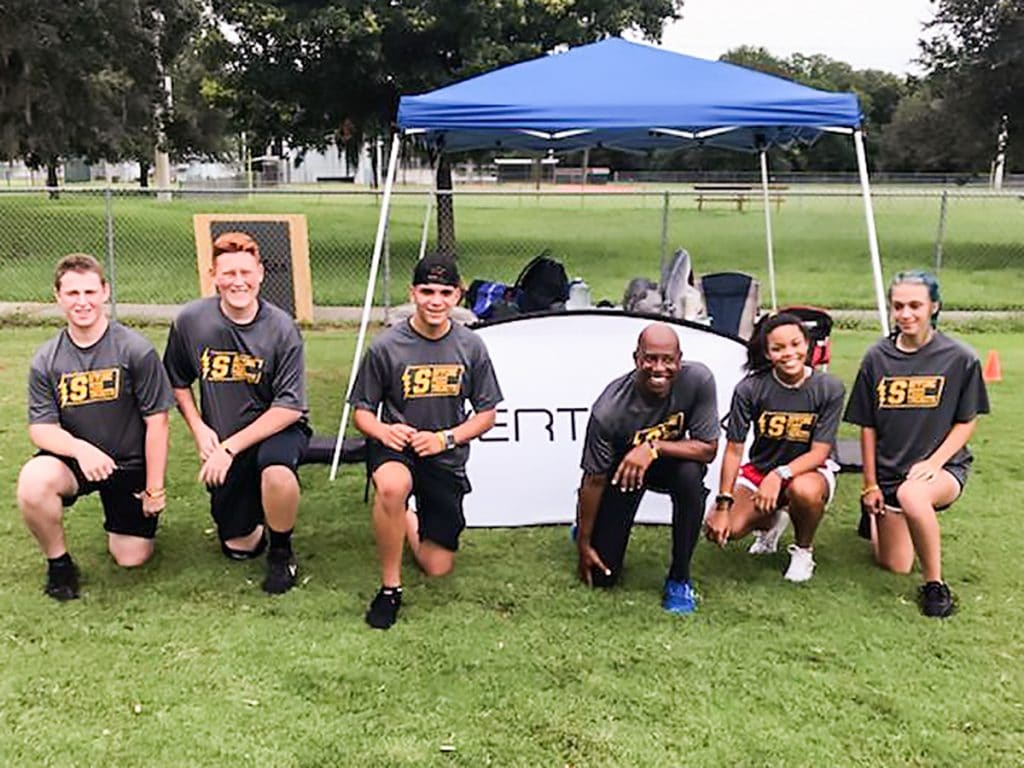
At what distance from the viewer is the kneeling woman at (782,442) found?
12.1 feet

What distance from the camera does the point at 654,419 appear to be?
3.55 metres

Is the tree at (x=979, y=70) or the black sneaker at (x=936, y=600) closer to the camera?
the black sneaker at (x=936, y=600)

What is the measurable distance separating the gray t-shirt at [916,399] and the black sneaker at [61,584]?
3.06 m

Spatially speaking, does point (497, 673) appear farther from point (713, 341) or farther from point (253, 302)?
point (713, 341)

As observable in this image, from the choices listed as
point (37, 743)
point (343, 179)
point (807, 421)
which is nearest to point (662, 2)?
point (807, 421)

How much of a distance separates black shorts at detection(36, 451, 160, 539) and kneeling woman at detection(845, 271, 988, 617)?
280cm

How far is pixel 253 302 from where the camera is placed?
3.64 meters

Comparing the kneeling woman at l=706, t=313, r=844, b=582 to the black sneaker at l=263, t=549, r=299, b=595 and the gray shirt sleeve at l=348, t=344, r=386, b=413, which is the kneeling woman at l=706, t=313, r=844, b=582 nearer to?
the gray shirt sleeve at l=348, t=344, r=386, b=413

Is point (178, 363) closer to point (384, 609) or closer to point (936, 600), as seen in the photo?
point (384, 609)

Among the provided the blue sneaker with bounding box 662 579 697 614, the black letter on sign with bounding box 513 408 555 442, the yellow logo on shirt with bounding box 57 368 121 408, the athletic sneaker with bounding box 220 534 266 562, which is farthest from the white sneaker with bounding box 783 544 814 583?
the yellow logo on shirt with bounding box 57 368 121 408

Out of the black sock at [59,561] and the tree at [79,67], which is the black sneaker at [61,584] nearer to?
the black sock at [59,561]

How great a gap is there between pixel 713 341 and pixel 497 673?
6.72 ft

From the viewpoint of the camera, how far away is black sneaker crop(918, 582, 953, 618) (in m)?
3.49

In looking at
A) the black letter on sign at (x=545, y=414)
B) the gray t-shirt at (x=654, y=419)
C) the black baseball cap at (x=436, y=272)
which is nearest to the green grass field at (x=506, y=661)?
the black letter on sign at (x=545, y=414)
